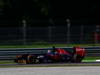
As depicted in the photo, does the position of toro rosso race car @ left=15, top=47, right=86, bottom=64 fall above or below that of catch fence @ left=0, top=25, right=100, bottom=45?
below

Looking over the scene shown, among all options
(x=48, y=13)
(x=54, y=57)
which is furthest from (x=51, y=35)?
(x=54, y=57)

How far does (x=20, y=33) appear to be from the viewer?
3025 centimetres

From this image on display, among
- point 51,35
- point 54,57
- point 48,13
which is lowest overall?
point 54,57

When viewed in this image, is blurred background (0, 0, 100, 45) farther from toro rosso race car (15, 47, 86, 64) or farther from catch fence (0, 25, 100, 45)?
toro rosso race car (15, 47, 86, 64)

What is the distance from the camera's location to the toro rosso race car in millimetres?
14425

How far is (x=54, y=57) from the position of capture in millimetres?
14523

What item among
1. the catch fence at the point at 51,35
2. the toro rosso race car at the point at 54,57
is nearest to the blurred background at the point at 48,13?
the catch fence at the point at 51,35

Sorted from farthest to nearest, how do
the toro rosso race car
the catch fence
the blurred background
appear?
the blurred background, the catch fence, the toro rosso race car

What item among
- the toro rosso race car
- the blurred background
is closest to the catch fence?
the blurred background

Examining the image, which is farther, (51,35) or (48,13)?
(48,13)

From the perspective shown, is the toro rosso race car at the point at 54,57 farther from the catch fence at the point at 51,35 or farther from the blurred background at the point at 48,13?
the blurred background at the point at 48,13

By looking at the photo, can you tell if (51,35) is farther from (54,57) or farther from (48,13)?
(54,57)

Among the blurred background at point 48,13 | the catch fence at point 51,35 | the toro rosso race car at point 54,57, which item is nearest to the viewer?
the toro rosso race car at point 54,57

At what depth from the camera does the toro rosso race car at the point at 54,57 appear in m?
14.4
